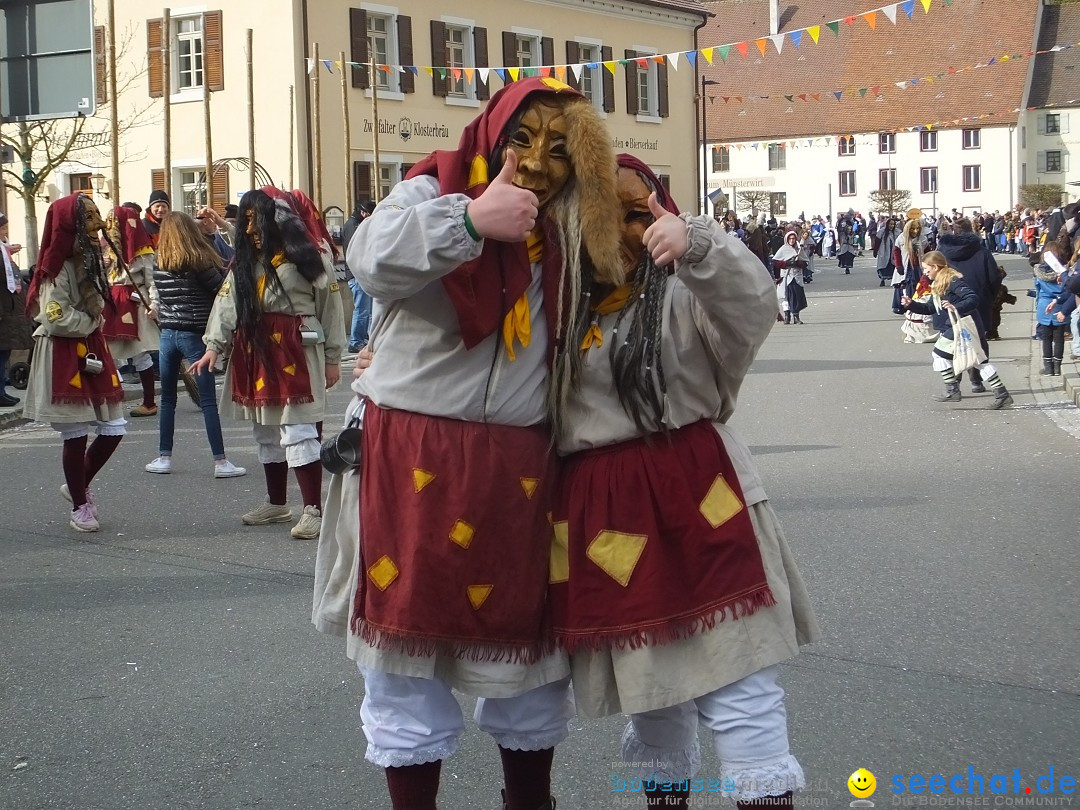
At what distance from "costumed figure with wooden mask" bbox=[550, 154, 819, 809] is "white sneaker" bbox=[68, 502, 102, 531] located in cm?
533

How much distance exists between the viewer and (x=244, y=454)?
405 inches

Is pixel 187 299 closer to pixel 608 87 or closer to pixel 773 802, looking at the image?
pixel 773 802

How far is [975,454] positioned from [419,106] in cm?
2669

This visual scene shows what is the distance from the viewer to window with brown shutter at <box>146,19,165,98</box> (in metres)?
32.5

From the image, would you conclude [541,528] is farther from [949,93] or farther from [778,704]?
[949,93]

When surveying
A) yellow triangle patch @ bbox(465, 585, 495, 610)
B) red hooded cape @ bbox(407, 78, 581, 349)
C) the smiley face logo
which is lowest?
the smiley face logo

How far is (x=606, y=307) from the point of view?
290cm

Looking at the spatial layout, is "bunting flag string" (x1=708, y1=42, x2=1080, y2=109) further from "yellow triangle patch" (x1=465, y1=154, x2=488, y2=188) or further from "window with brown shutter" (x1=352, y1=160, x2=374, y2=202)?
"yellow triangle patch" (x1=465, y1=154, x2=488, y2=188)

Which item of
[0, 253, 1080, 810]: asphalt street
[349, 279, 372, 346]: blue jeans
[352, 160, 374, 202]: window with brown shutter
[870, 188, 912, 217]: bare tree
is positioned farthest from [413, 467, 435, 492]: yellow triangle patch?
[870, 188, 912, 217]: bare tree

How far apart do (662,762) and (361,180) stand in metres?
30.7

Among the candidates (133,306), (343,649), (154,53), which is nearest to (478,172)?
(343,649)

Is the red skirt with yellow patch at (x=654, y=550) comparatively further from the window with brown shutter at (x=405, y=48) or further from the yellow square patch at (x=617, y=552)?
the window with brown shutter at (x=405, y=48)

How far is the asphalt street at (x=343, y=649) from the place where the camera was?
13.1 feet

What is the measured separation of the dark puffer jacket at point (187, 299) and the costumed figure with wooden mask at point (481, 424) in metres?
6.34
